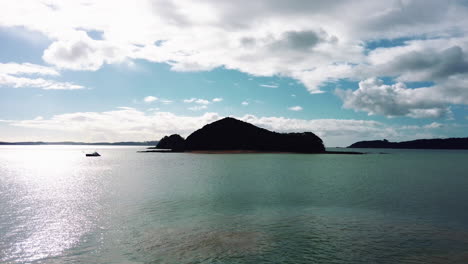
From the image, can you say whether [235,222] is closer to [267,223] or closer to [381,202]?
[267,223]

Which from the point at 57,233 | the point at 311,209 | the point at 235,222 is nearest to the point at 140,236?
the point at 57,233

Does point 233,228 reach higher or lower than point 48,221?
higher

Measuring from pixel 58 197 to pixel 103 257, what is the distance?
82.8 ft

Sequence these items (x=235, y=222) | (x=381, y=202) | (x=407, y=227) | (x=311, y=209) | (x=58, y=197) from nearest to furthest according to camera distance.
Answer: (x=407, y=227) < (x=235, y=222) < (x=311, y=209) < (x=381, y=202) < (x=58, y=197)

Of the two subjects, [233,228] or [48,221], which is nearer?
[233,228]

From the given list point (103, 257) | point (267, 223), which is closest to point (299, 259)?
point (267, 223)

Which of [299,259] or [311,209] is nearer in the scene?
[299,259]

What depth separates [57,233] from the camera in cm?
2120

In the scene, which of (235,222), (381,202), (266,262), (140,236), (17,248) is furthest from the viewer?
(381,202)

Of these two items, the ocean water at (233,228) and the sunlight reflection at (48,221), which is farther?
the sunlight reflection at (48,221)

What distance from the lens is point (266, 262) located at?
1592 centimetres

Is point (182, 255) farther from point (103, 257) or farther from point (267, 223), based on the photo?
point (267, 223)

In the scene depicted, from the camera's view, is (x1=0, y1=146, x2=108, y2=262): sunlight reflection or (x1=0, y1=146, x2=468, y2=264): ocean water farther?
(x1=0, y1=146, x2=108, y2=262): sunlight reflection

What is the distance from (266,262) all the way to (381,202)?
23903mm
